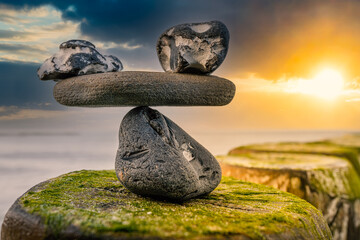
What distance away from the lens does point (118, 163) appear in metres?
3.68

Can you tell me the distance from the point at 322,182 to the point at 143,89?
130 inches

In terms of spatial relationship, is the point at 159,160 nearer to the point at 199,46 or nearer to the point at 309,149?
the point at 199,46

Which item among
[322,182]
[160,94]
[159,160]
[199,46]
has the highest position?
[199,46]

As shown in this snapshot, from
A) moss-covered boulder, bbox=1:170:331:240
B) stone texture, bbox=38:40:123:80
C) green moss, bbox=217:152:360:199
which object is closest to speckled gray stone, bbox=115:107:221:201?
moss-covered boulder, bbox=1:170:331:240

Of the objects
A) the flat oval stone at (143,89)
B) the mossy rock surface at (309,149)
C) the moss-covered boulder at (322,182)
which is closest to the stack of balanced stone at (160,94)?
the flat oval stone at (143,89)

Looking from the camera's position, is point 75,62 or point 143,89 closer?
point 143,89

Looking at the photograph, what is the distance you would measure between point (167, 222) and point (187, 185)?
627 mm

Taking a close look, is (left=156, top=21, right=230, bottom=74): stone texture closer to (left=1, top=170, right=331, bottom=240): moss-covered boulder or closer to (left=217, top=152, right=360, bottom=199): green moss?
(left=1, top=170, right=331, bottom=240): moss-covered boulder

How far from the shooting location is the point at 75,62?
3.86 meters

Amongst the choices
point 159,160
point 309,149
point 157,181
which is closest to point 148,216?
point 157,181

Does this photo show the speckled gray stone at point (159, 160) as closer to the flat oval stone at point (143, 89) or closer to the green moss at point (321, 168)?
the flat oval stone at point (143, 89)

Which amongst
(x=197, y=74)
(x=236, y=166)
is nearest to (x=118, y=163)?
(x=197, y=74)

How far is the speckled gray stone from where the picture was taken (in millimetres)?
3400

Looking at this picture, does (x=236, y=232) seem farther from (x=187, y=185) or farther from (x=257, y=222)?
(x=187, y=185)
